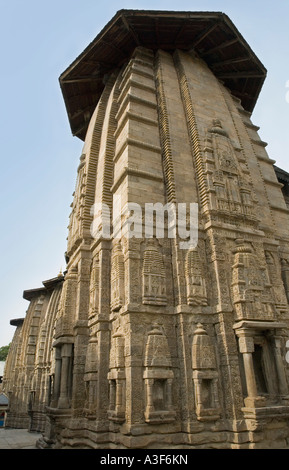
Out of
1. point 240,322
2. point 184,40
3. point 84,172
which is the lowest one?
point 240,322

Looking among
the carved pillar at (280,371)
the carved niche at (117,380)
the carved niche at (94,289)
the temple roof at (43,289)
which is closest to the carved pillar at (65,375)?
the carved niche at (94,289)

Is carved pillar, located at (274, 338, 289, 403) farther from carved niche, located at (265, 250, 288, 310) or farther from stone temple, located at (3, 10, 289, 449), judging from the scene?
carved niche, located at (265, 250, 288, 310)

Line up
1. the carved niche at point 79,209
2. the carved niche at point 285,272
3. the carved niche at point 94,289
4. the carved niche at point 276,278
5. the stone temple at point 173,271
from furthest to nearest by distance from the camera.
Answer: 1. the carved niche at point 79,209
2. the carved niche at point 285,272
3. the carved niche at point 94,289
4. the carved niche at point 276,278
5. the stone temple at point 173,271

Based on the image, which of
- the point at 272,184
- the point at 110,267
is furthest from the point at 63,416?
the point at 272,184

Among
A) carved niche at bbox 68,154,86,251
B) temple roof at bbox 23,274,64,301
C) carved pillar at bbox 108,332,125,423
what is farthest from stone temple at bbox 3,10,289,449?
temple roof at bbox 23,274,64,301

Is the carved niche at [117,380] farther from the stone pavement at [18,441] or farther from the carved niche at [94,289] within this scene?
the stone pavement at [18,441]

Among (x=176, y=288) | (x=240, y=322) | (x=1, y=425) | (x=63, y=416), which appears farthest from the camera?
(x=1, y=425)

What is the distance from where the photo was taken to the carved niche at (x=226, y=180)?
36.5 feet

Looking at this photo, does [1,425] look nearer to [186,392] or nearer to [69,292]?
[69,292]

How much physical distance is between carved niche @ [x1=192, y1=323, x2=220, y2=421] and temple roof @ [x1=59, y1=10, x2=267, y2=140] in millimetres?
14206

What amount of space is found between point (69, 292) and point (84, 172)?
20.0ft

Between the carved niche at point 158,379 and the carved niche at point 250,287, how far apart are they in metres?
2.44

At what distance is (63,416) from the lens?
10.3 metres

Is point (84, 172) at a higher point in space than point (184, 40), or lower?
lower
